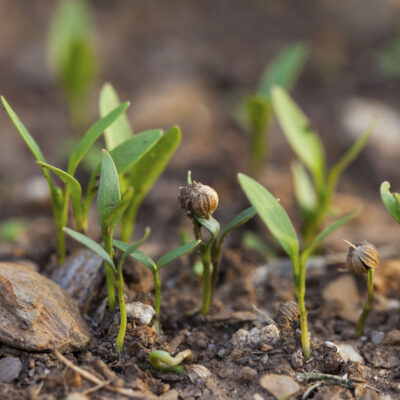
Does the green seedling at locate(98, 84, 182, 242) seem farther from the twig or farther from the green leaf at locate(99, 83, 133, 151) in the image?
the twig

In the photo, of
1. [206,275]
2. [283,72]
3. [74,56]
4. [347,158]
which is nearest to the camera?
[206,275]

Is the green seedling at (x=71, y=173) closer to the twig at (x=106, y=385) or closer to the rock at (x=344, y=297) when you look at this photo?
the twig at (x=106, y=385)

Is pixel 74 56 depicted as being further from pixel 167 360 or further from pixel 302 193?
pixel 167 360

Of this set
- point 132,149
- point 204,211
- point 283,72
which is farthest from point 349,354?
point 283,72

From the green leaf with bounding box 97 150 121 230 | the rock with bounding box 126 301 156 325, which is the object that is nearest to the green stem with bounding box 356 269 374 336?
the rock with bounding box 126 301 156 325

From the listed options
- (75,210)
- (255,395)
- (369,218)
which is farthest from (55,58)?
(255,395)

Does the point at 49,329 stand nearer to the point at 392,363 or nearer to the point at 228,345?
the point at 228,345
